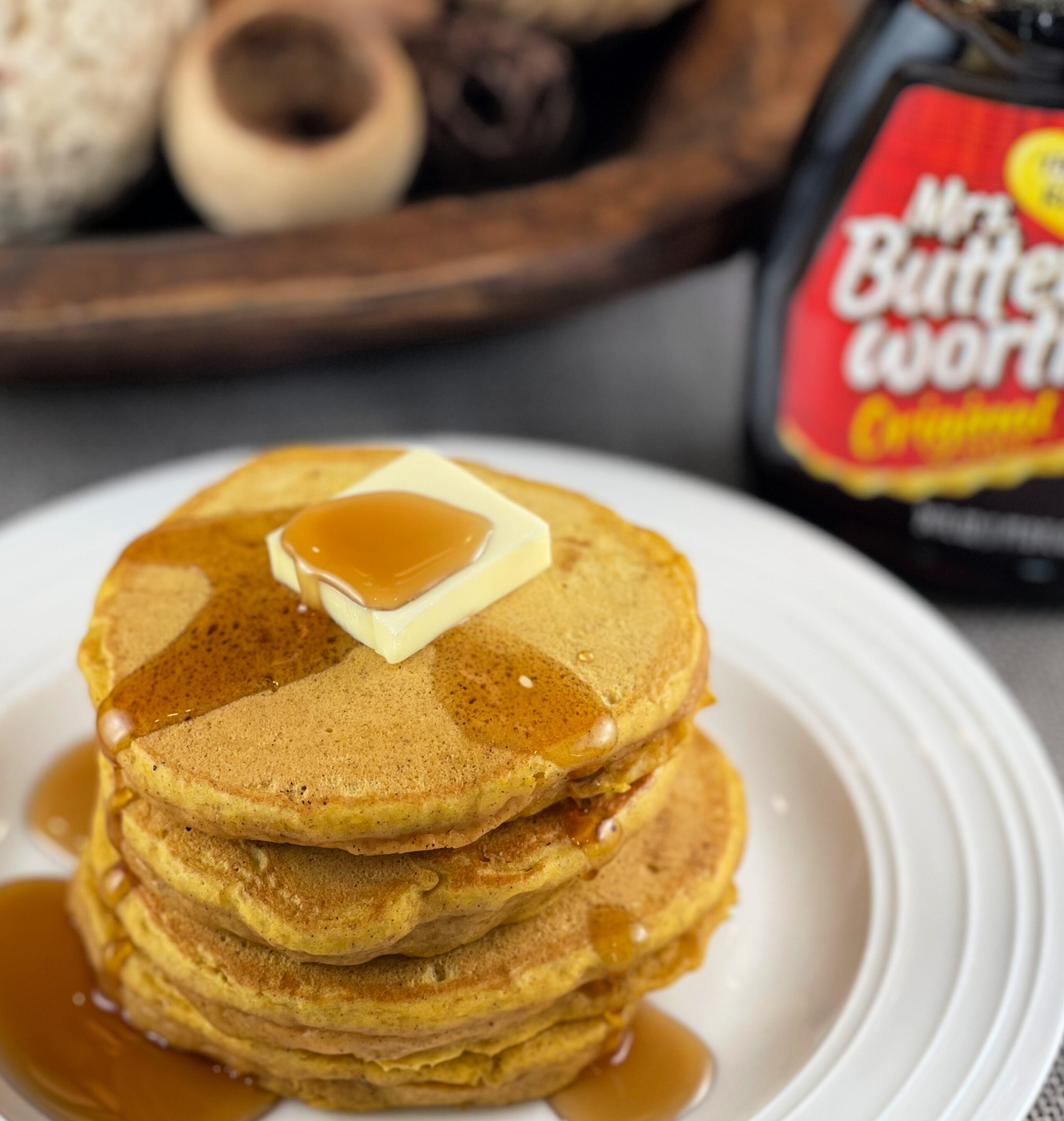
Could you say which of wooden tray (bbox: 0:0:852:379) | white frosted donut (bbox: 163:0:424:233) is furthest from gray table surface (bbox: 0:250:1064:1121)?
white frosted donut (bbox: 163:0:424:233)

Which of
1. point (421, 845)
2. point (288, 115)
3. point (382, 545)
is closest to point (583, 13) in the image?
point (288, 115)

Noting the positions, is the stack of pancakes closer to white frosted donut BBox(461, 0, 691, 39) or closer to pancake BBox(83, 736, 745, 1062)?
pancake BBox(83, 736, 745, 1062)

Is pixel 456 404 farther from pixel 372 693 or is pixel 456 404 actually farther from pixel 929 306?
pixel 372 693

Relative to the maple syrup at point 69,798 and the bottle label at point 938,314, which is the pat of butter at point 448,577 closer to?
the maple syrup at point 69,798

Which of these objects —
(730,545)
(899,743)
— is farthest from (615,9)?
(899,743)

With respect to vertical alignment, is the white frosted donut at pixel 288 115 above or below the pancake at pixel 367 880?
above

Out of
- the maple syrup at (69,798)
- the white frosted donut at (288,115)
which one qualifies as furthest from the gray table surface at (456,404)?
the maple syrup at (69,798)

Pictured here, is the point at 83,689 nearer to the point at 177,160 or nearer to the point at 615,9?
the point at 177,160
